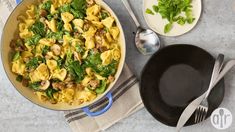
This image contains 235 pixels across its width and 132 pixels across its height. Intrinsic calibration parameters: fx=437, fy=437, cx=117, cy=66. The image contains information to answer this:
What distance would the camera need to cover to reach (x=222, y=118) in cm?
121

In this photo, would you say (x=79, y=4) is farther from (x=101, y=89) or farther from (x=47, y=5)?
(x=101, y=89)

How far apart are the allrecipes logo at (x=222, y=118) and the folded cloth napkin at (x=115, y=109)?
209mm

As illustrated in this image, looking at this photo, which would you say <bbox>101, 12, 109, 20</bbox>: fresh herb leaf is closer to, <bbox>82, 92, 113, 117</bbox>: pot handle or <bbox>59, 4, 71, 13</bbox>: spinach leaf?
<bbox>59, 4, 71, 13</bbox>: spinach leaf

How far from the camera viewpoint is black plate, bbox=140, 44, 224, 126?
3.90ft

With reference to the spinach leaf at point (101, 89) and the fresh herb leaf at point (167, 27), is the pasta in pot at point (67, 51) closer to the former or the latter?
the spinach leaf at point (101, 89)

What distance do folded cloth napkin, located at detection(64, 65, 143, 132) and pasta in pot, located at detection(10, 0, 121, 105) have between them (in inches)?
3.0

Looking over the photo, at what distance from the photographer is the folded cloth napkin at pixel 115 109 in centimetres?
121

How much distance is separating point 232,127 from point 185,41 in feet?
0.90

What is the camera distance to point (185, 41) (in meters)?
1.21

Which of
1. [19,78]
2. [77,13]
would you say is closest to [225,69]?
[77,13]

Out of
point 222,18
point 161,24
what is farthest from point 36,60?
point 222,18

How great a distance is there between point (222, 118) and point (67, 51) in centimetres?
47

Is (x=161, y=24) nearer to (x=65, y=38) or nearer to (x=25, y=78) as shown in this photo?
(x=65, y=38)

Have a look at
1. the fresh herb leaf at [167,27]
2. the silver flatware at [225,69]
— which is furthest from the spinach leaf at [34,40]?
the silver flatware at [225,69]
